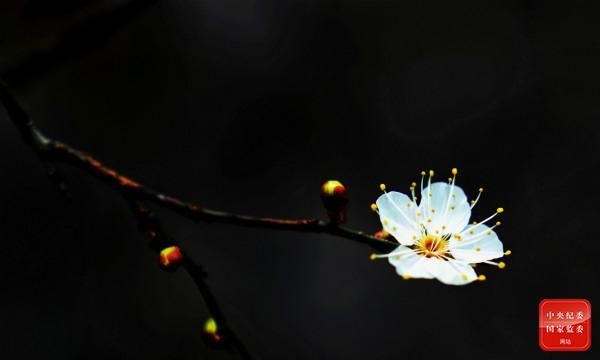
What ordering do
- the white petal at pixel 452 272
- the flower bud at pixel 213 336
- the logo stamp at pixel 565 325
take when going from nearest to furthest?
the white petal at pixel 452 272 → the flower bud at pixel 213 336 → the logo stamp at pixel 565 325

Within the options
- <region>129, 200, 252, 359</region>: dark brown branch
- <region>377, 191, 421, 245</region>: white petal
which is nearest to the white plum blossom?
<region>377, 191, 421, 245</region>: white petal

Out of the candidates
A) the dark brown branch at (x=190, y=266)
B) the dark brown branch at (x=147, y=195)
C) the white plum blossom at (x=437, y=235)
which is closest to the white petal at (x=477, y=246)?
the white plum blossom at (x=437, y=235)

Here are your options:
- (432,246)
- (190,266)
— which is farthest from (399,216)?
(190,266)

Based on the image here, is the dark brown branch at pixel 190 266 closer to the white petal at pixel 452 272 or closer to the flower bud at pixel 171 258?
the flower bud at pixel 171 258

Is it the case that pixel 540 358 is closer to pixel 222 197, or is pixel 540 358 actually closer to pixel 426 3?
pixel 222 197

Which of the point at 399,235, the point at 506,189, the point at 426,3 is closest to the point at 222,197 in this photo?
the point at 506,189

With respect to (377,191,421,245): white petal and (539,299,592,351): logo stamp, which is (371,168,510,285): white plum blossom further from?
(539,299,592,351): logo stamp
